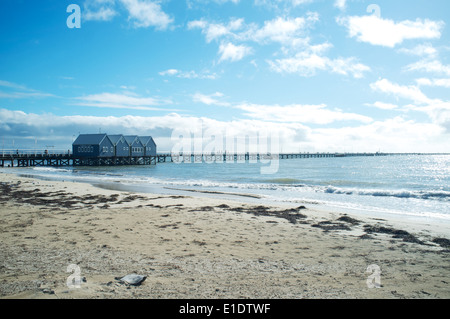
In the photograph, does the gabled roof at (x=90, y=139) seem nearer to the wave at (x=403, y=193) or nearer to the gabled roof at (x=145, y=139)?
the gabled roof at (x=145, y=139)

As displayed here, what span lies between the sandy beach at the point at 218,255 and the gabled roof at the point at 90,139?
59.3m

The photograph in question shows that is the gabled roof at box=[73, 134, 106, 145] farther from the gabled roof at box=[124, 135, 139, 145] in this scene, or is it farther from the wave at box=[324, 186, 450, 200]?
the wave at box=[324, 186, 450, 200]

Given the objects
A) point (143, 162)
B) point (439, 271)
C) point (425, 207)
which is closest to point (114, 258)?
point (439, 271)

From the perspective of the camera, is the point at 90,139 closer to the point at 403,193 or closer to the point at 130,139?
the point at 130,139

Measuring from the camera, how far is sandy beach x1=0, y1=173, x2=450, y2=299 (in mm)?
4520

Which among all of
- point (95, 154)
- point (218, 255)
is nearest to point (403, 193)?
point (218, 255)

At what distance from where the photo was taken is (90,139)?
67.4m

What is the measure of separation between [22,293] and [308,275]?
4719 millimetres

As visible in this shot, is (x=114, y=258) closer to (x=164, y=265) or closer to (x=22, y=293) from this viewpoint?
(x=164, y=265)

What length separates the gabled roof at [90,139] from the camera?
66.1 m

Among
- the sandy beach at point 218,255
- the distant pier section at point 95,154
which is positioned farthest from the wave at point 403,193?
the distant pier section at point 95,154

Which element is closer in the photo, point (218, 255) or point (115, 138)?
point (218, 255)

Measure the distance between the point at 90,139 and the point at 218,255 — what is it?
228 ft
